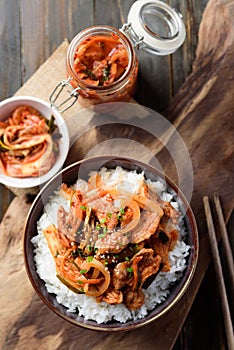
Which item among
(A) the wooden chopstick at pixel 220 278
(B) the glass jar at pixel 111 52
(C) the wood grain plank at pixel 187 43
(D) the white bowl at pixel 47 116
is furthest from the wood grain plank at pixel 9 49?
(A) the wooden chopstick at pixel 220 278

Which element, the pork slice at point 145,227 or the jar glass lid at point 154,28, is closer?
the pork slice at point 145,227

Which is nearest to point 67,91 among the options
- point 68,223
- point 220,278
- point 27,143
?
point 27,143

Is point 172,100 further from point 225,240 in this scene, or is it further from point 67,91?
point 225,240

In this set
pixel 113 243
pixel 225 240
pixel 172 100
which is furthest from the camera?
pixel 172 100

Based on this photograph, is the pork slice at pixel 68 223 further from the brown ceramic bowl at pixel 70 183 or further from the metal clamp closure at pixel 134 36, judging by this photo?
the metal clamp closure at pixel 134 36

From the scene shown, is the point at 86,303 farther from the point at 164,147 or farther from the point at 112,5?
the point at 112,5

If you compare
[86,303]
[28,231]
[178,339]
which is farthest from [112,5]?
[178,339]
